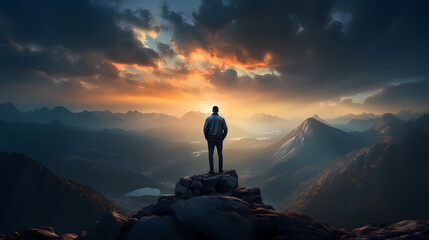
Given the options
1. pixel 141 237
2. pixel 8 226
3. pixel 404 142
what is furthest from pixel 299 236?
pixel 404 142

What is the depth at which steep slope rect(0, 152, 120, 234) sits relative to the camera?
8638 centimetres

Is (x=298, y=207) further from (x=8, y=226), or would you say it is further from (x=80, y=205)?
(x=8, y=226)

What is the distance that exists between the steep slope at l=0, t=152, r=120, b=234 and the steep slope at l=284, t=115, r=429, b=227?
129 metres

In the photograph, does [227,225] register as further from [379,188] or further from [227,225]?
[379,188]

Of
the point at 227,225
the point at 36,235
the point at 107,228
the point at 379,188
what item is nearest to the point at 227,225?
the point at 227,225

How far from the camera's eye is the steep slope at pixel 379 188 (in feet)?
307

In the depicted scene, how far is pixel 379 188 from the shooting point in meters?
108

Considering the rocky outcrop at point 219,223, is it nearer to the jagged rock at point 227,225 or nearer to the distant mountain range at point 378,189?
the jagged rock at point 227,225

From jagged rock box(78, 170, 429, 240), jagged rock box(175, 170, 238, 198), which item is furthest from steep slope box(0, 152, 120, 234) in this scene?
jagged rock box(78, 170, 429, 240)

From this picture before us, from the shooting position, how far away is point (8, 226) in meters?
84.8

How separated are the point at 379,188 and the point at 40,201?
197082 mm

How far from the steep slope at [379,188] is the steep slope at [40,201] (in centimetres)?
12947

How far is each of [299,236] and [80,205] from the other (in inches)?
4755

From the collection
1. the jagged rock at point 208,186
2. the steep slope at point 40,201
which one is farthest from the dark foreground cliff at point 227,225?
the steep slope at point 40,201
